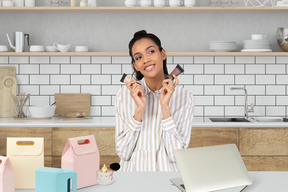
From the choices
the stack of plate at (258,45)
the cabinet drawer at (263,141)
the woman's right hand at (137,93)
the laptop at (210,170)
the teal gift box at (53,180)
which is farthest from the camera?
the stack of plate at (258,45)

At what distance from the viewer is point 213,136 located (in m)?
3.24

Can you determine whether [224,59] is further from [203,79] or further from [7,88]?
[7,88]

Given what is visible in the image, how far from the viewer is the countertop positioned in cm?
147

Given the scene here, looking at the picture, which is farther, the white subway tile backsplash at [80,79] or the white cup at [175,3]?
the white subway tile backsplash at [80,79]

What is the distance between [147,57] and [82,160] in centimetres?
79

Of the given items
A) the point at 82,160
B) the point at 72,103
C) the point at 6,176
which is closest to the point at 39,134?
the point at 72,103

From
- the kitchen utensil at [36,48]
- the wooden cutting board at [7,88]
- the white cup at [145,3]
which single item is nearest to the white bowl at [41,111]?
the wooden cutting board at [7,88]

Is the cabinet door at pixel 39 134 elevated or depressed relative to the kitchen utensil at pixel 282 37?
depressed

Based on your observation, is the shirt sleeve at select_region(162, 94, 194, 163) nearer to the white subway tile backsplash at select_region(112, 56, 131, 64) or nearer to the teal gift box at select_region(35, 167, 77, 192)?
the teal gift box at select_region(35, 167, 77, 192)

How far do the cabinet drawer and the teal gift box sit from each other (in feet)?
7.39

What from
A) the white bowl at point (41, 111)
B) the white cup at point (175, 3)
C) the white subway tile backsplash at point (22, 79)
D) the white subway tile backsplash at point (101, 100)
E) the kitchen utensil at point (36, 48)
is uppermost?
the white cup at point (175, 3)

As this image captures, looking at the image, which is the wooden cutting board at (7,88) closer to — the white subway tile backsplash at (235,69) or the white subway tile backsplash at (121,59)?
the white subway tile backsplash at (121,59)

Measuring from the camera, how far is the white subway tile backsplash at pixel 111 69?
12.6ft

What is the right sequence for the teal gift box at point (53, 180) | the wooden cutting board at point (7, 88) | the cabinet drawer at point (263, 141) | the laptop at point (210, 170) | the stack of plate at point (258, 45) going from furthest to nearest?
1. the wooden cutting board at point (7, 88)
2. the stack of plate at point (258, 45)
3. the cabinet drawer at point (263, 141)
4. the laptop at point (210, 170)
5. the teal gift box at point (53, 180)
